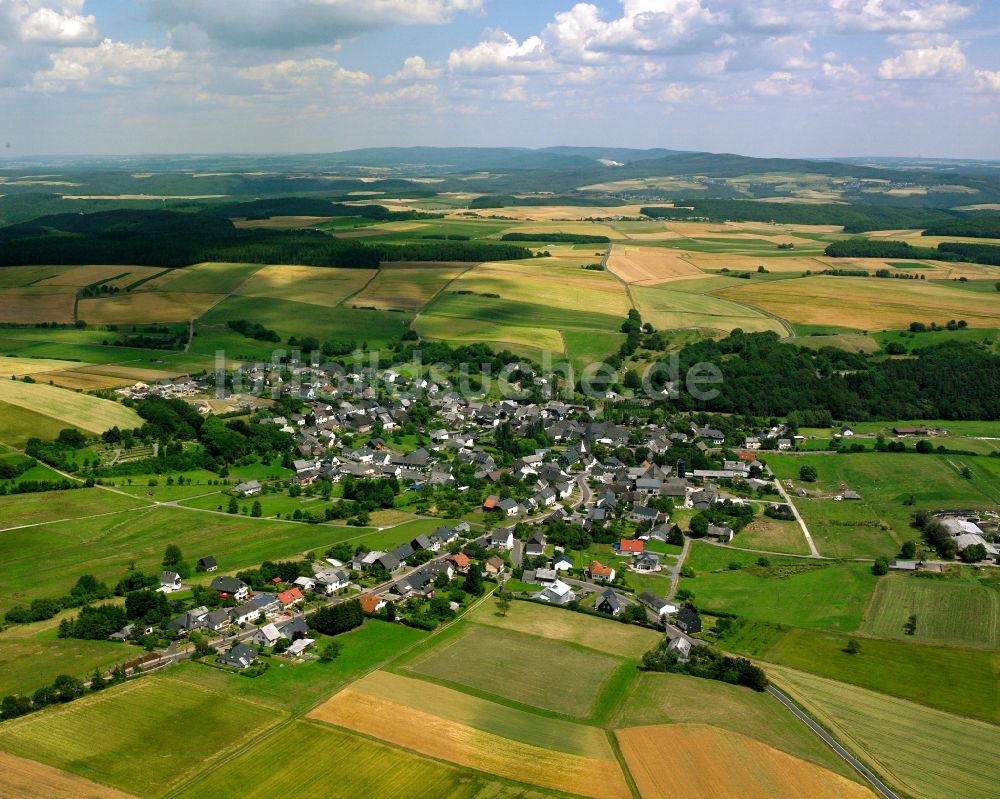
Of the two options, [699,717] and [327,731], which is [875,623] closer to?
[699,717]

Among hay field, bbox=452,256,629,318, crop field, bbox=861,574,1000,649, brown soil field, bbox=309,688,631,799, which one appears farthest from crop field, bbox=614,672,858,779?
hay field, bbox=452,256,629,318

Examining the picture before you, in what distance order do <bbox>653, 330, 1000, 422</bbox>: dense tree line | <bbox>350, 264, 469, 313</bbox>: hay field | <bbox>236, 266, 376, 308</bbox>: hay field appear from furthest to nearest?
<bbox>236, 266, 376, 308</bbox>: hay field, <bbox>350, 264, 469, 313</bbox>: hay field, <bbox>653, 330, 1000, 422</bbox>: dense tree line

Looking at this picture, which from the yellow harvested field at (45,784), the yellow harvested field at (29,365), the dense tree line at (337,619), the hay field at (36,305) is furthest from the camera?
the hay field at (36,305)

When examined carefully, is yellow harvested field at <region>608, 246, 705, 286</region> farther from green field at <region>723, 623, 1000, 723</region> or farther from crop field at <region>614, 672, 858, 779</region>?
crop field at <region>614, 672, 858, 779</region>

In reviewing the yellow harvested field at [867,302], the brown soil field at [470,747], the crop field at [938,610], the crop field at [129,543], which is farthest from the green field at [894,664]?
the yellow harvested field at [867,302]

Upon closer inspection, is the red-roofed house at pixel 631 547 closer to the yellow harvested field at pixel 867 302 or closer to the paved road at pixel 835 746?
the paved road at pixel 835 746

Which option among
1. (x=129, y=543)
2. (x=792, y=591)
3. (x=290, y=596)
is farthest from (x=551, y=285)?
(x=290, y=596)
